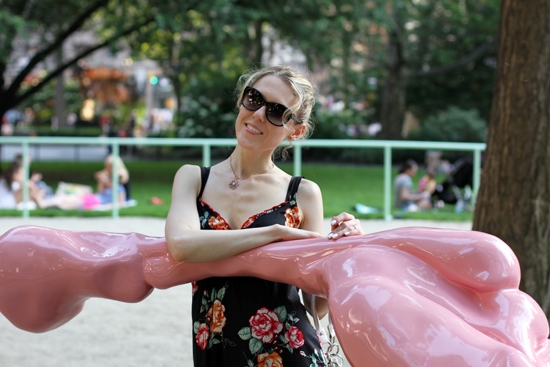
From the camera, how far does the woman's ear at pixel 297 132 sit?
242 cm

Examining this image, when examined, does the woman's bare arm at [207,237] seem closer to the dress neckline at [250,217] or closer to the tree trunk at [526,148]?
the dress neckline at [250,217]

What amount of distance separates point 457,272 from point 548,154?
258cm

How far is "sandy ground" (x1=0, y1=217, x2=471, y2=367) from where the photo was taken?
4746 millimetres

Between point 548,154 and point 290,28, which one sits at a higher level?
point 290,28

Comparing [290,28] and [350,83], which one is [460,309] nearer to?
[290,28]

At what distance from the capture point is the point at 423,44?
2698cm

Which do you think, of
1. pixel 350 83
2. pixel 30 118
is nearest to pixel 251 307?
pixel 350 83

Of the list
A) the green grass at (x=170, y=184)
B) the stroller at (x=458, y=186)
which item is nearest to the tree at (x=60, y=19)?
the green grass at (x=170, y=184)

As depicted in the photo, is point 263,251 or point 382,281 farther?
point 263,251

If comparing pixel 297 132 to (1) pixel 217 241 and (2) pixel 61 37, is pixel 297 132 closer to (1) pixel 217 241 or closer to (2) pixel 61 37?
(1) pixel 217 241

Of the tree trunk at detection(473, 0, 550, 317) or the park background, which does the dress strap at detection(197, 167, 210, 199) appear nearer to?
the park background

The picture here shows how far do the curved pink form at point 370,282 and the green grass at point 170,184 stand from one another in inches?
222

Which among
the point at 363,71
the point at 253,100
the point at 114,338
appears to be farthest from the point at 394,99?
the point at 253,100

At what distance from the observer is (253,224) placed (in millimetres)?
2352
